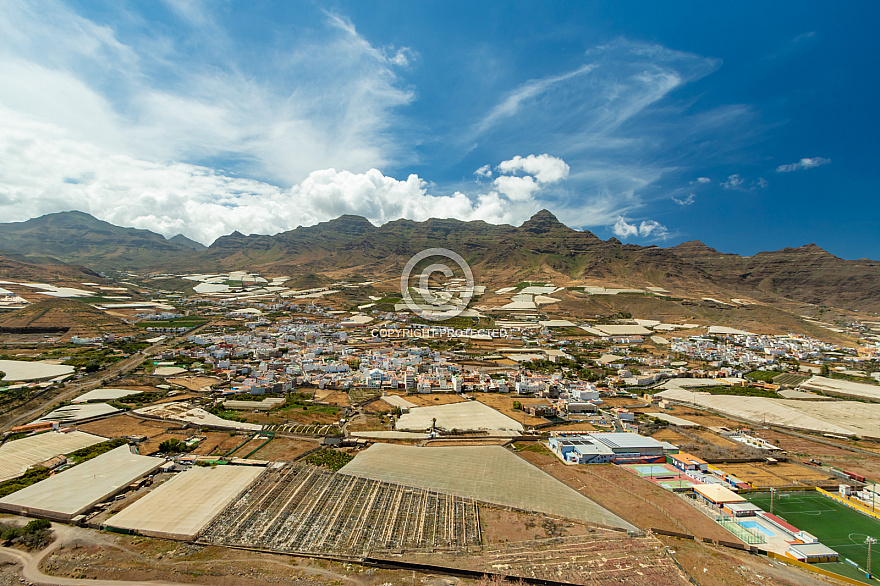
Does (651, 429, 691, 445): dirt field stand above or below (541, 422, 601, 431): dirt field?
above

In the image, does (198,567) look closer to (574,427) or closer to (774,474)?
(574,427)

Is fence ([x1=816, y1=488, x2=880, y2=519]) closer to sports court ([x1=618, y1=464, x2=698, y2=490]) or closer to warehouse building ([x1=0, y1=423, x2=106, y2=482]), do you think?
sports court ([x1=618, y1=464, x2=698, y2=490])

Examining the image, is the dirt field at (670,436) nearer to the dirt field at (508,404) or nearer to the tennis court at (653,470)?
the tennis court at (653,470)

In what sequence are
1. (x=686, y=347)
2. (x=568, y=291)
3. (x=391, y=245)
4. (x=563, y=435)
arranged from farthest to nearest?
(x=391, y=245), (x=568, y=291), (x=686, y=347), (x=563, y=435)

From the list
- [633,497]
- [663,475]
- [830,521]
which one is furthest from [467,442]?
[830,521]

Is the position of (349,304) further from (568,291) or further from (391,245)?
(391,245)

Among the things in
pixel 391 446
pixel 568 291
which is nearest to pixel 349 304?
pixel 568 291

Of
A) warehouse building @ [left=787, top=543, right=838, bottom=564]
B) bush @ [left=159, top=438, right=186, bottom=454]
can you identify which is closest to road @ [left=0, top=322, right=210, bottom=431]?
bush @ [left=159, top=438, right=186, bottom=454]

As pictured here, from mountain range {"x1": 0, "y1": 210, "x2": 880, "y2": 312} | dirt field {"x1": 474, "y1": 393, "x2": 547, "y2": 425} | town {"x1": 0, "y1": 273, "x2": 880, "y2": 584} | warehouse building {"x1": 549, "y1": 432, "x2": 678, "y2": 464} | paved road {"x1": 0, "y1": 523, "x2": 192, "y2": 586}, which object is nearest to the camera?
paved road {"x1": 0, "y1": 523, "x2": 192, "y2": 586}
